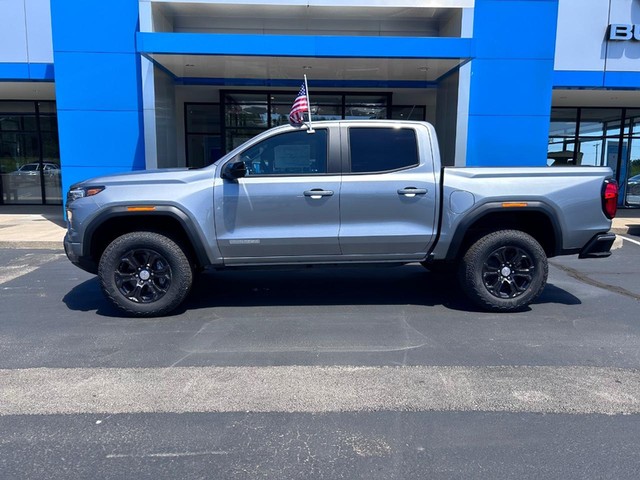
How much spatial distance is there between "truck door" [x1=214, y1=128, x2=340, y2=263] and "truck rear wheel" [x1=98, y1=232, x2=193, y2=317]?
21.3 inches

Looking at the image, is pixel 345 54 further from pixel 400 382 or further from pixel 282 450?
pixel 282 450

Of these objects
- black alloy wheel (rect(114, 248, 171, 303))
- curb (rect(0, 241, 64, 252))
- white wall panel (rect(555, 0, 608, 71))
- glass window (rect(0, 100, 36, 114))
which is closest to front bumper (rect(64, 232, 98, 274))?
black alloy wheel (rect(114, 248, 171, 303))

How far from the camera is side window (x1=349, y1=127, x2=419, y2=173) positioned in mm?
5434

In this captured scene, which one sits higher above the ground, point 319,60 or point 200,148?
point 319,60

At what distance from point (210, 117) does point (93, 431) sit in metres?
13.7

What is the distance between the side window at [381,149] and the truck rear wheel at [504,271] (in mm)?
1242

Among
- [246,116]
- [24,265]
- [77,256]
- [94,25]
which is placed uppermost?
[94,25]

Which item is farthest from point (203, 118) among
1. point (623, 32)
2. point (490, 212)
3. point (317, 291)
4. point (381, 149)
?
point (490, 212)

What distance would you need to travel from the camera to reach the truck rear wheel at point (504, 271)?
5.50m

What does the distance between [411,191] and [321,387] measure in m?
2.47

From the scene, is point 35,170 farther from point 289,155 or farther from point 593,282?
point 593,282

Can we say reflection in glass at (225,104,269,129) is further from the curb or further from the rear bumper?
the rear bumper

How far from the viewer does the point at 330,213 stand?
5336 mm

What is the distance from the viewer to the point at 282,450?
298 centimetres
